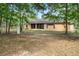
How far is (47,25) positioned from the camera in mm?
3381

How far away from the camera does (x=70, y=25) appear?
3.40m

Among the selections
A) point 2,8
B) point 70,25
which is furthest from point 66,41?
point 2,8

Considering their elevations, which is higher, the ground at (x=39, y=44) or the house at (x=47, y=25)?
the house at (x=47, y=25)

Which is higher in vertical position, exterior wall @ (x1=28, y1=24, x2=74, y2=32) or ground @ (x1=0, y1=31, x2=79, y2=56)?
exterior wall @ (x1=28, y1=24, x2=74, y2=32)

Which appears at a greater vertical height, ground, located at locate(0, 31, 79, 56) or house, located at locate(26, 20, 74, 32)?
house, located at locate(26, 20, 74, 32)

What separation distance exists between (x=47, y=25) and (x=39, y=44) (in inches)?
10.1

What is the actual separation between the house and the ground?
7 centimetres

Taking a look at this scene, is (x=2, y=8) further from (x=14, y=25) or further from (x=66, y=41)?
(x=66, y=41)

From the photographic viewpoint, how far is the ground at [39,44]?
3398 millimetres

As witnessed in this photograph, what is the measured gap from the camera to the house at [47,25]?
11.1 ft

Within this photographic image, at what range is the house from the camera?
337 centimetres

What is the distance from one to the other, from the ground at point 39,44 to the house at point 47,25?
65 mm

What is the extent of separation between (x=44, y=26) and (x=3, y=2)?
58 centimetres

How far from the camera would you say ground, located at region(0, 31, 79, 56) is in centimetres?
340
